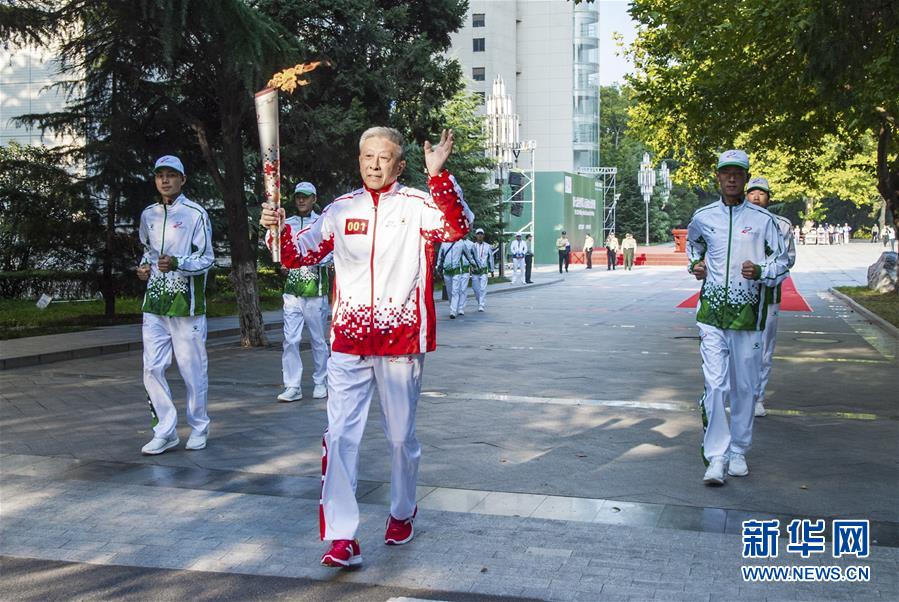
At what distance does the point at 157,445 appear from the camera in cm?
770

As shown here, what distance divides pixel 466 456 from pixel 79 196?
51.3ft

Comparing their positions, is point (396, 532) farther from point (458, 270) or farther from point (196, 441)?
point (458, 270)

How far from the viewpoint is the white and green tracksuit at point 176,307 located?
782 cm

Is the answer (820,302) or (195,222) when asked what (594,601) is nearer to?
(195,222)

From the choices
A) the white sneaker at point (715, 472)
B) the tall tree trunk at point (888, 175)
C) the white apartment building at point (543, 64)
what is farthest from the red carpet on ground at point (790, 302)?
the white apartment building at point (543, 64)

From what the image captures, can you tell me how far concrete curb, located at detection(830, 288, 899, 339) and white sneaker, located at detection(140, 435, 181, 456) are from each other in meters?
13.6

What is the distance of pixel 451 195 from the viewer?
5008 mm

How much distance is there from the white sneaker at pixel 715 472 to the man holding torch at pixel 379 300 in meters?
2.35

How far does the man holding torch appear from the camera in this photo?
16.7 ft

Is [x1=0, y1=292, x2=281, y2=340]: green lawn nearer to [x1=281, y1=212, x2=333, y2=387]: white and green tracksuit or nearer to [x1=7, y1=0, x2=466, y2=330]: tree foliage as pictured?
[x1=7, y1=0, x2=466, y2=330]: tree foliage

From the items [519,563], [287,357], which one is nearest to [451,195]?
[519,563]

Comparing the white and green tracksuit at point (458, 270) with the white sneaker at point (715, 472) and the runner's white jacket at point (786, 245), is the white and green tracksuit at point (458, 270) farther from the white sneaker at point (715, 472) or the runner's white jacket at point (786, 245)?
the white sneaker at point (715, 472)

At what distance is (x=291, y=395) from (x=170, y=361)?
2475 mm

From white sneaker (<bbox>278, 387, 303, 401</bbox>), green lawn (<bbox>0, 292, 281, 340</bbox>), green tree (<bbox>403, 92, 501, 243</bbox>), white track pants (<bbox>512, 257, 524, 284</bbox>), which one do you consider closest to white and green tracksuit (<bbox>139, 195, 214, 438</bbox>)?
white sneaker (<bbox>278, 387, 303, 401</bbox>)
